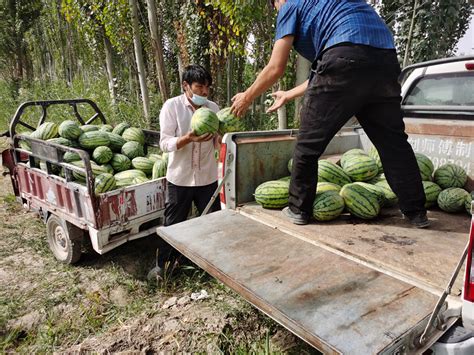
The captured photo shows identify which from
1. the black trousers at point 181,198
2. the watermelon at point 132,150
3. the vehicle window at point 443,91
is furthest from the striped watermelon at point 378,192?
the watermelon at point 132,150

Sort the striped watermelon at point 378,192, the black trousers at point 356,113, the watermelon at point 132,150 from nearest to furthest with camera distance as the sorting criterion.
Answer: the black trousers at point 356,113 → the striped watermelon at point 378,192 → the watermelon at point 132,150

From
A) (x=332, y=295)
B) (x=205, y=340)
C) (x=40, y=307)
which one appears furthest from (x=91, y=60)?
(x=332, y=295)

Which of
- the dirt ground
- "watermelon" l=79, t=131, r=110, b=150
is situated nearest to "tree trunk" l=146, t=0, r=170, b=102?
"watermelon" l=79, t=131, r=110, b=150

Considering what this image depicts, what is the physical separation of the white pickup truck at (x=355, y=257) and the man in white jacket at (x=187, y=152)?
767 millimetres

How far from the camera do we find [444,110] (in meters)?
3.57

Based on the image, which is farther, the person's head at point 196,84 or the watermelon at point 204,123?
the person's head at point 196,84

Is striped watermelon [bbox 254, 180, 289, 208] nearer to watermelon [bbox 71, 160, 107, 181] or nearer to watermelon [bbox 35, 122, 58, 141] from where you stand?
watermelon [bbox 71, 160, 107, 181]

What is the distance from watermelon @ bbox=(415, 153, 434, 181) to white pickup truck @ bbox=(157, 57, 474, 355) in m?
0.21

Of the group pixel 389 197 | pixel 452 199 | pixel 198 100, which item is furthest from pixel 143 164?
pixel 452 199

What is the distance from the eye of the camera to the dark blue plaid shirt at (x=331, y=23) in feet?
7.97

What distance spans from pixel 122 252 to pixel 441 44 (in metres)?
7.32

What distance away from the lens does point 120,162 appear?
4.87m

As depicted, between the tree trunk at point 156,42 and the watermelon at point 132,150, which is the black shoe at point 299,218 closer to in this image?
the watermelon at point 132,150

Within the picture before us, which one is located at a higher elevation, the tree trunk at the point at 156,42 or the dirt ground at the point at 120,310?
the tree trunk at the point at 156,42
